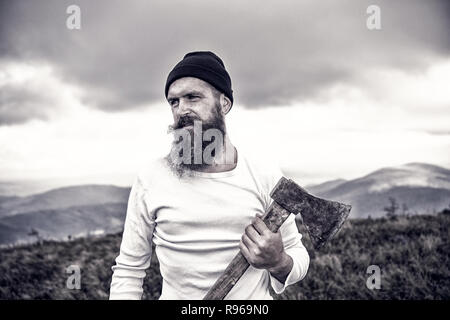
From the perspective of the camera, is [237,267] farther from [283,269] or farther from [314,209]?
[314,209]

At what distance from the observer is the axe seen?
2205 millimetres

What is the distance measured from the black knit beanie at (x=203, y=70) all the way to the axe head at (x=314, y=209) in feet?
2.53

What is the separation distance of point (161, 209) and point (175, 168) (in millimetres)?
274

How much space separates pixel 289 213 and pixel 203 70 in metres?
1.03

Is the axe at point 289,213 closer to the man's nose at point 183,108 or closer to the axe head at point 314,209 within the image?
the axe head at point 314,209

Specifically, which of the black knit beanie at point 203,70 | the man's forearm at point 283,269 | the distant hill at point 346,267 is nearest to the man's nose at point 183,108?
the black knit beanie at point 203,70

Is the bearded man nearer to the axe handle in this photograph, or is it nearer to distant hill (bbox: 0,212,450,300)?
the axe handle

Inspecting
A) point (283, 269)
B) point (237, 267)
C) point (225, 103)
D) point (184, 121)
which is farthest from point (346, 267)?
point (184, 121)

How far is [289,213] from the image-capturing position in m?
2.24

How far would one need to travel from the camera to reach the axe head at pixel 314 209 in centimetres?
221

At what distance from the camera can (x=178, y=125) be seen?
2.37 m

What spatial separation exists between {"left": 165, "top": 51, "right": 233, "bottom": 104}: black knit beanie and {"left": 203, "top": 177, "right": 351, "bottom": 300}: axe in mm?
766

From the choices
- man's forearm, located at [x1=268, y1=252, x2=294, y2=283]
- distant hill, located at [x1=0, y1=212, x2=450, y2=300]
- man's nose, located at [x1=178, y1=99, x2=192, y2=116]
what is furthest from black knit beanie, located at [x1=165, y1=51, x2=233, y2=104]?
distant hill, located at [x1=0, y1=212, x2=450, y2=300]
